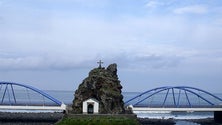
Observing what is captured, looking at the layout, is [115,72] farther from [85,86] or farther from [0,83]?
[0,83]

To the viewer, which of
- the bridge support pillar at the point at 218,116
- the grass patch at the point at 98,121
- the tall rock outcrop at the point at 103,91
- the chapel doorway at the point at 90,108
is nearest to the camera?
the grass patch at the point at 98,121

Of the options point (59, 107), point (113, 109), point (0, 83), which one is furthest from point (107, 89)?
point (0, 83)

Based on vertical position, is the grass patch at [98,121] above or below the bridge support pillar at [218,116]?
below

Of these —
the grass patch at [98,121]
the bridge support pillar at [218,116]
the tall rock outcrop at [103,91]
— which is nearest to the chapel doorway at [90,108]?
the tall rock outcrop at [103,91]

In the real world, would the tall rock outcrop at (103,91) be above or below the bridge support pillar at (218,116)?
above

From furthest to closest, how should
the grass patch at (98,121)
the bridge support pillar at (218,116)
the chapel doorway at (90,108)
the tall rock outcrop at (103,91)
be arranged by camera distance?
the bridge support pillar at (218,116) → the tall rock outcrop at (103,91) → the chapel doorway at (90,108) → the grass patch at (98,121)

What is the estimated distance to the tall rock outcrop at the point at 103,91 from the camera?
57406 millimetres

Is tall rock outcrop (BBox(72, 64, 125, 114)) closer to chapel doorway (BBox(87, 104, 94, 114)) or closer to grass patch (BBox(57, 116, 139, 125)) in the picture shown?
chapel doorway (BBox(87, 104, 94, 114))

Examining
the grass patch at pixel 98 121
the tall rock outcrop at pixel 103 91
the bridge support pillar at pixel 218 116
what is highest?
the tall rock outcrop at pixel 103 91

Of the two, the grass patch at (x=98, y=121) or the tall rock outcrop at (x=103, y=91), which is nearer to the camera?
the grass patch at (x=98, y=121)

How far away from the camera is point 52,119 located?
2997 inches

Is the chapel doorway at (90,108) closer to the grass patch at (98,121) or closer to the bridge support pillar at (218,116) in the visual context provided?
the grass patch at (98,121)

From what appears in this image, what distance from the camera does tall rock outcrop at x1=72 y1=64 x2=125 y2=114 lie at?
57.4 m

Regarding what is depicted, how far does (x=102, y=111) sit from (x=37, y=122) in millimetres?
19125
